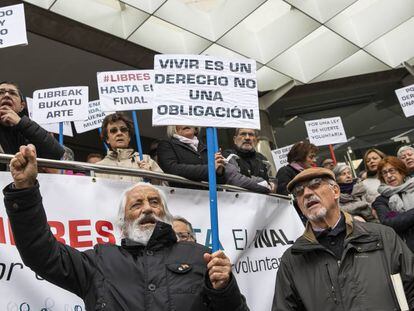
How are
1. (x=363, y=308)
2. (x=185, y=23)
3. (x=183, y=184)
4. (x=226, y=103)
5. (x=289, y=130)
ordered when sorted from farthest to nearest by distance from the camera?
1. (x=289, y=130)
2. (x=185, y=23)
3. (x=183, y=184)
4. (x=226, y=103)
5. (x=363, y=308)

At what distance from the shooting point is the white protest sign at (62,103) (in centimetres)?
552

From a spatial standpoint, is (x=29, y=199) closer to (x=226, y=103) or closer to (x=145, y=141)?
(x=226, y=103)

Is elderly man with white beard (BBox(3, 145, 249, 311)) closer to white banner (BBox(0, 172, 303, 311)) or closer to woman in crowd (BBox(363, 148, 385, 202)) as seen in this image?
white banner (BBox(0, 172, 303, 311))

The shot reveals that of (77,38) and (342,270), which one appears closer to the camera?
(342,270)

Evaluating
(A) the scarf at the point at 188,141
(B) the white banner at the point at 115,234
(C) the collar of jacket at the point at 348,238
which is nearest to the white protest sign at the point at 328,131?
(B) the white banner at the point at 115,234

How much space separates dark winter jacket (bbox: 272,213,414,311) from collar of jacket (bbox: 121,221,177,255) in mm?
838

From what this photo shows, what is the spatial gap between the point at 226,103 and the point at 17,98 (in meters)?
1.48

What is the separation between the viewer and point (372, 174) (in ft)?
19.0

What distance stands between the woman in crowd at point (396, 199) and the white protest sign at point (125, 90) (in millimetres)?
2258

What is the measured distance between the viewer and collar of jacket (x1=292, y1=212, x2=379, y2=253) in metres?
2.96

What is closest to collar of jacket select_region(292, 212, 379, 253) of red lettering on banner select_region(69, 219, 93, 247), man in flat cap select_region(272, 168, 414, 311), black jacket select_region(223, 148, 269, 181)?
man in flat cap select_region(272, 168, 414, 311)

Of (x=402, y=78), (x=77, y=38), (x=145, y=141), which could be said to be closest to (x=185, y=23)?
(x=77, y=38)

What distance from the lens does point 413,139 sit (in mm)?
15016

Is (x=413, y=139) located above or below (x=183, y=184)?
above
